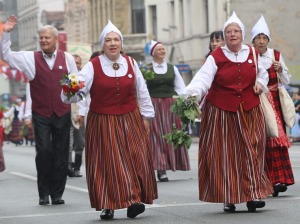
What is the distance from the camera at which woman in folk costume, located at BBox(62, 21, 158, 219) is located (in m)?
11.5

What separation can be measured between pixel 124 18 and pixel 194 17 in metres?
18.1

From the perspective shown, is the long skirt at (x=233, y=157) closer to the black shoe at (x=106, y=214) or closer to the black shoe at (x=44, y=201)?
the black shoe at (x=106, y=214)

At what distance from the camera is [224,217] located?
11.0m

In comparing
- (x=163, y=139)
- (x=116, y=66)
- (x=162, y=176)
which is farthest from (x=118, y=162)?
(x=163, y=139)

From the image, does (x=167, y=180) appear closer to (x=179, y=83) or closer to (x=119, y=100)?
(x=179, y=83)

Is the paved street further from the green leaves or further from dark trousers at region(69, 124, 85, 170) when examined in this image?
dark trousers at region(69, 124, 85, 170)

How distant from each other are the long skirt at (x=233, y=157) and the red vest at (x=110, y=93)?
805mm

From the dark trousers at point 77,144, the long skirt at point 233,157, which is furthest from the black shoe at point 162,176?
the long skirt at point 233,157

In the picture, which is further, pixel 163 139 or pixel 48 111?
pixel 163 139

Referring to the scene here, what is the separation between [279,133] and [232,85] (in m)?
1.95

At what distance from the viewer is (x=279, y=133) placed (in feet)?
43.9

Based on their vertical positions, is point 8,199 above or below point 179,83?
below

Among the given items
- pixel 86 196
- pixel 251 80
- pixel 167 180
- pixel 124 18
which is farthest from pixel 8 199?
pixel 124 18

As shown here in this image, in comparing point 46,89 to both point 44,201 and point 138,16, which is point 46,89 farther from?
point 138,16
